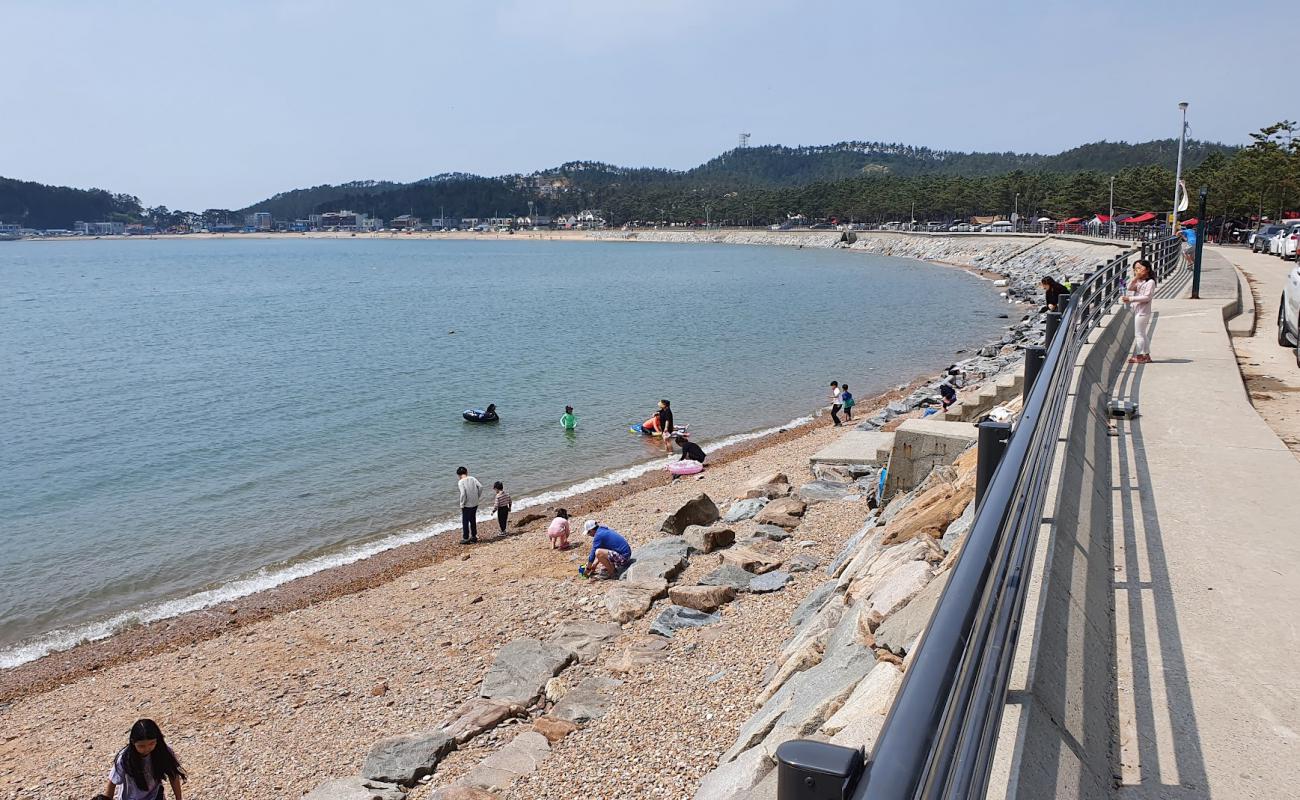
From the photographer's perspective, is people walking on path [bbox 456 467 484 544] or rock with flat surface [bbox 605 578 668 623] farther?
people walking on path [bbox 456 467 484 544]

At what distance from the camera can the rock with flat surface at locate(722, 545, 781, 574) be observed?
11062 millimetres

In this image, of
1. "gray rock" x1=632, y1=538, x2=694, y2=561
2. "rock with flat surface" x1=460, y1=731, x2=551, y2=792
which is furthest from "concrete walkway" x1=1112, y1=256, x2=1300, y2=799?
"gray rock" x1=632, y1=538, x2=694, y2=561

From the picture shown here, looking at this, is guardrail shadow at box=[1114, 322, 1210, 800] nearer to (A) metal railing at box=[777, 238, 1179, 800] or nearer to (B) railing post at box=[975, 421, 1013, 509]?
(A) metal railing at box=[777, 238, 1179, 800]

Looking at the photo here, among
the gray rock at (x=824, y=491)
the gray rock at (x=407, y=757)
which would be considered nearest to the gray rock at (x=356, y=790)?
the gray rock at (x=407, y=757)

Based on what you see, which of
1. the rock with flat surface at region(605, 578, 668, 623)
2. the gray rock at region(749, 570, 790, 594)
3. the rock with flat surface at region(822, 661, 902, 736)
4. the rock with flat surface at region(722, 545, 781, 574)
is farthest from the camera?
the rock with flat surface at region(722, 545, 781, 574)

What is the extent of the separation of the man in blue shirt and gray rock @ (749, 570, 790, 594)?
2.92 m

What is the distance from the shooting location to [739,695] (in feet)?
24.9

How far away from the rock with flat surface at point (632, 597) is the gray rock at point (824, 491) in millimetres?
3614

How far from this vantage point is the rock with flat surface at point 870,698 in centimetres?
459

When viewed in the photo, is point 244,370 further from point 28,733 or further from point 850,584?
point 850,584

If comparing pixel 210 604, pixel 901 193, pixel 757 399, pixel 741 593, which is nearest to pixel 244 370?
pixel 757 399

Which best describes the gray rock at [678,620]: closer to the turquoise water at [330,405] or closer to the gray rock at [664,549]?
the gray rock at [664,549]

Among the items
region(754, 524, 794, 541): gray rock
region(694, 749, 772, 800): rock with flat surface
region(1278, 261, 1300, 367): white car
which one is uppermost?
region(1278, 261, 1300, 367): white car

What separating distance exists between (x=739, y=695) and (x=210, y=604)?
1149 cm
